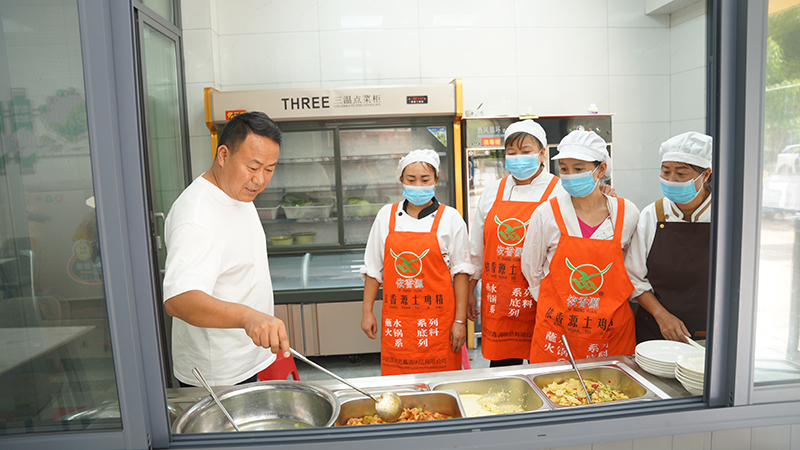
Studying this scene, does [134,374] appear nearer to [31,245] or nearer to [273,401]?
[31,245]

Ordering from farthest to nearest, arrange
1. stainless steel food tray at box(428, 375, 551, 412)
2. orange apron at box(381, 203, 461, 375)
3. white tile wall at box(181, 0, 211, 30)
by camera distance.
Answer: white tile wall at box(181, 0, 211, 30) → orange apron at box(381, 203, 461, 375) → stainless steel food tray at box(428, 375, 551, 412)

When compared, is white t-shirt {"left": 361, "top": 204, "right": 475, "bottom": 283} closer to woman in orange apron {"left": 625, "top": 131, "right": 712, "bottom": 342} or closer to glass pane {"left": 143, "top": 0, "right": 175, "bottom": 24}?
woman in orange apron {"left": 625, "top": 131, "right": 712, "bottom": 342}

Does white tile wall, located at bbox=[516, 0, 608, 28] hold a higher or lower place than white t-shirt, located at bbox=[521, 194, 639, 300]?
higher

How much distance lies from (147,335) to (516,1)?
14.7 ft

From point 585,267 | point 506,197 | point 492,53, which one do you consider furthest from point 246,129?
point 492,53

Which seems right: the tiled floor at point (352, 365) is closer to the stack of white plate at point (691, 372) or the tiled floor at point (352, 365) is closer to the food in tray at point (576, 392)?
the food in tray at point (576, 392)

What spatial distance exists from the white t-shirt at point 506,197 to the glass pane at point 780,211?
1398 millimetres

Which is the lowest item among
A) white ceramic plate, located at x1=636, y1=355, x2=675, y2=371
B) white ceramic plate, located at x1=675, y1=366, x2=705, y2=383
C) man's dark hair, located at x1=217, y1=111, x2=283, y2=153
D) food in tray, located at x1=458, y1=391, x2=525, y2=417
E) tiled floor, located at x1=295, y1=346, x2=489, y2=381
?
tiled floor, located at x1=295, y1=346, x2=489, y2=381

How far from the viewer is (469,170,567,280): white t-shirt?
96.0 inches

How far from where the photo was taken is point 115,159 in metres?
0.84

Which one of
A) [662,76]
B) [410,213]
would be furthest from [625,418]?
[662,76]

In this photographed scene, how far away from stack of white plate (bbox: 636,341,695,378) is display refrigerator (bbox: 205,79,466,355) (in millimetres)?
2443

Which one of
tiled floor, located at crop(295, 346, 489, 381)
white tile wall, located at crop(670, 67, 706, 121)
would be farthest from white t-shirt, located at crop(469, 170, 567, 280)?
white tile wall, located at crop(670, 67, 706, 121)

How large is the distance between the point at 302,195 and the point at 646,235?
297cm
